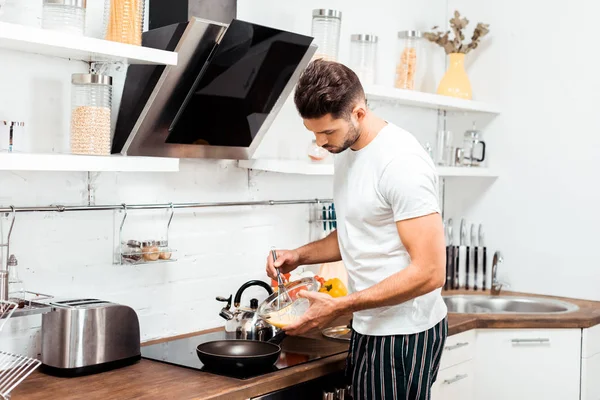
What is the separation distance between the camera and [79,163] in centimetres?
208

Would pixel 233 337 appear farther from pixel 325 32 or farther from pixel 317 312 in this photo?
pixel 325 32

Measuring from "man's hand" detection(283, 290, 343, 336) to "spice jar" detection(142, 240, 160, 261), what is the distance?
0.55m

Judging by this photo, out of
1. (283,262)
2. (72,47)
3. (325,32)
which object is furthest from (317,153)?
(72,47)

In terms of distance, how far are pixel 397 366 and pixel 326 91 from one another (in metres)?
0.81

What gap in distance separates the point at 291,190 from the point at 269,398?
3.97 feet

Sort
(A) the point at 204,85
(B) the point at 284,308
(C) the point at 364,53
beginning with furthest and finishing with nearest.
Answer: (C) the point at 364,53
(A) the point at 204,85
(B) the point at 284,308

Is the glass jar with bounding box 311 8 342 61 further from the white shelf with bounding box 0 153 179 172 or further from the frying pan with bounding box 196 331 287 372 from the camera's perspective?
the frying pan with bounding box 196 331 287 372

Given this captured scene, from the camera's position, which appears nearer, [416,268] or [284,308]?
[416,268]

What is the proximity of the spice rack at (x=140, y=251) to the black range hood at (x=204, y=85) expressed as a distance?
0.92 ft

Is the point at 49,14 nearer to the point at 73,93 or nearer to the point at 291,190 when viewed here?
the point at 73,93

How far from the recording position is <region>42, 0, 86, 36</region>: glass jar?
2033mm

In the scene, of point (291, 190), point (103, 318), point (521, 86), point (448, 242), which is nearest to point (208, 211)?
point (291, 190)

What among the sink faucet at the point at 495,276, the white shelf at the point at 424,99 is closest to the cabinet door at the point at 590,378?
the sink faucet at the point at 495,276

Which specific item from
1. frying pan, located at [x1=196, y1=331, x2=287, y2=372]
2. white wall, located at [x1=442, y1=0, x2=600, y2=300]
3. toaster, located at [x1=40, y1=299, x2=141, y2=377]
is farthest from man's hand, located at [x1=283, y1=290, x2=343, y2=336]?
white wall, located at [x1=442, y1=0, x2=600, y2=300]
